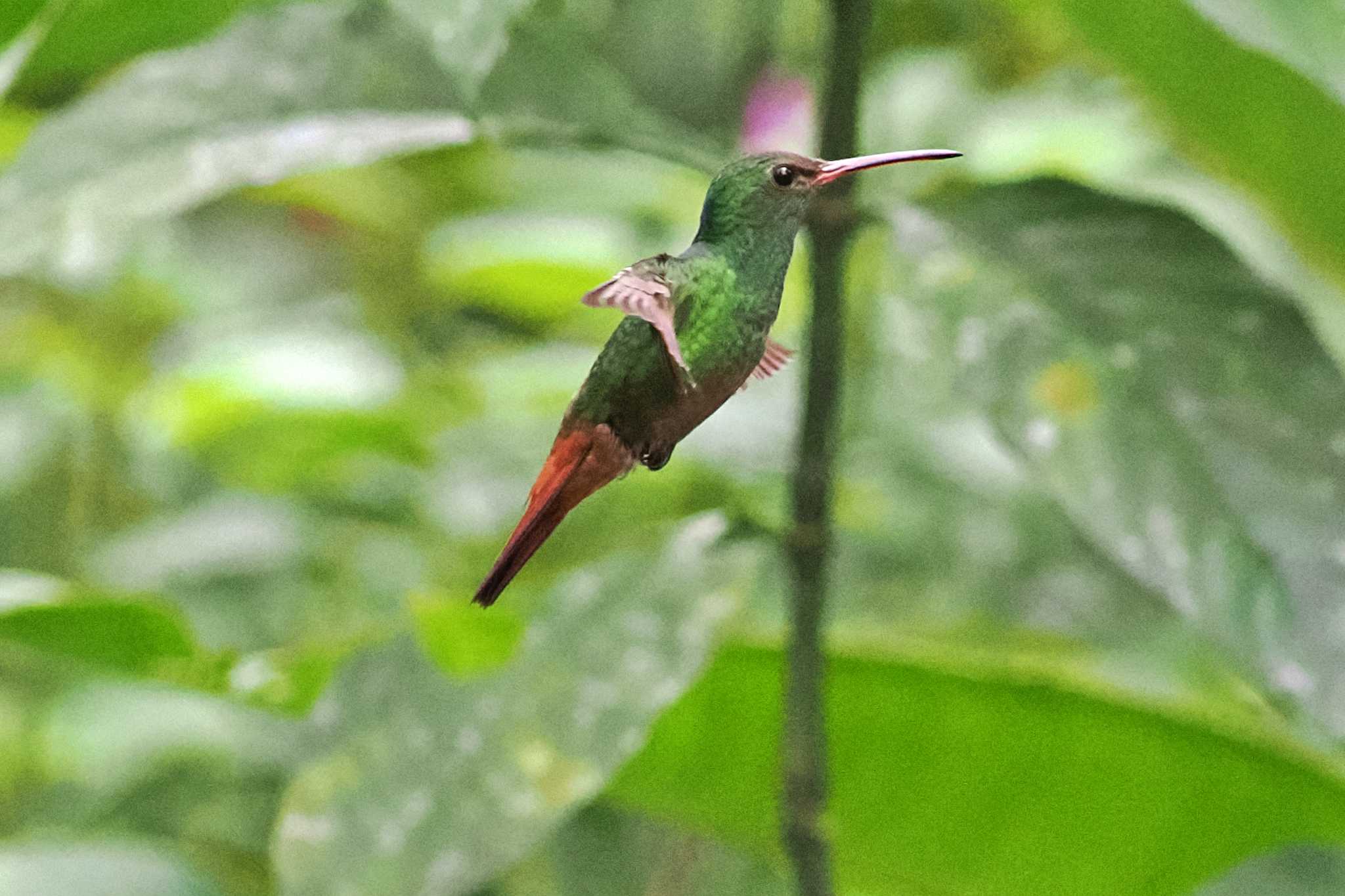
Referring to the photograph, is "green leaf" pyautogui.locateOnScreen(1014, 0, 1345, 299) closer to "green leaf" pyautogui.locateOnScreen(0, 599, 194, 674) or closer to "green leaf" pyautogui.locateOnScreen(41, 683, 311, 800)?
"green leaf" pyautogui.locateOnScreen(0, 599, 194, 674)

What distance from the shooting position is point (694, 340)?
0.19 meters

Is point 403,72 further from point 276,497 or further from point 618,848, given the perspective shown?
point 276,497

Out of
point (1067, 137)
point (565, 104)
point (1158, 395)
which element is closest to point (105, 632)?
point (565, 104)

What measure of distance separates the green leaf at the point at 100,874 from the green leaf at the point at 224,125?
28cm

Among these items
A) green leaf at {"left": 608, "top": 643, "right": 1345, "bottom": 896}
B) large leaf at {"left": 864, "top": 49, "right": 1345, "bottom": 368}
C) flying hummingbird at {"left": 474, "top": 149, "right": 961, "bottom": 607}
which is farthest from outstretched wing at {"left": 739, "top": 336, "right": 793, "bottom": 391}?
large leaf at {"left": 864, "top": 49, "right": 1345, "bottom": 368}

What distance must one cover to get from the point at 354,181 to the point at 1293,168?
1133mm

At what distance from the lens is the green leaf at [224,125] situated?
0.50m

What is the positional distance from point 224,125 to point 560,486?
0.42 m

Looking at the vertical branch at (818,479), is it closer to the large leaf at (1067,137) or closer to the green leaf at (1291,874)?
the green leaf at (1291,874)

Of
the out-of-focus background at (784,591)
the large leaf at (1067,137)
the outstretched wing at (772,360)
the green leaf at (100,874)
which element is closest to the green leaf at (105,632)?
the out-of-focus background at (784,591)

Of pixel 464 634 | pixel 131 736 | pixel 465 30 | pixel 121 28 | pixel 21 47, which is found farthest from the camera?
pixel 131 736

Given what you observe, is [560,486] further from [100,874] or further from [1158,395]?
[100,874]

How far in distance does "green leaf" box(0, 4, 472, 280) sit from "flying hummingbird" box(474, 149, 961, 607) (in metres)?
0.30

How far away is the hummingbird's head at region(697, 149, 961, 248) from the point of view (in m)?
0.19
